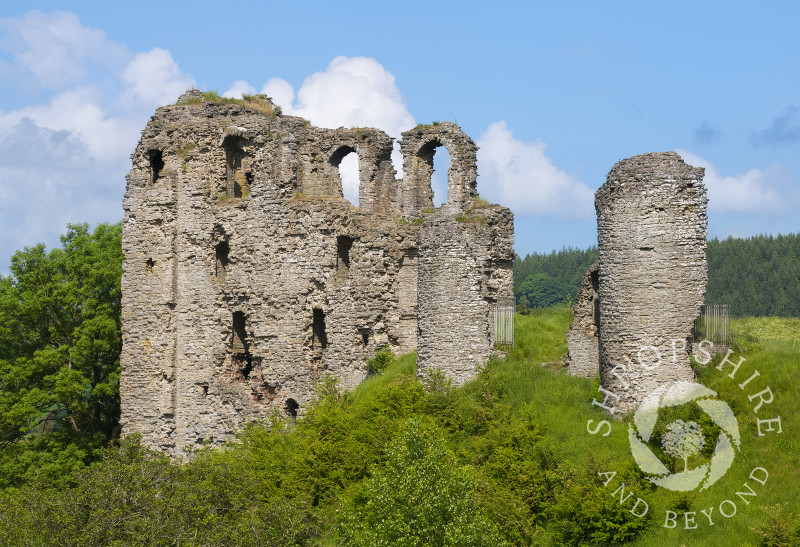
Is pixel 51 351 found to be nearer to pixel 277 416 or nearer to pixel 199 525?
pixel 277 416

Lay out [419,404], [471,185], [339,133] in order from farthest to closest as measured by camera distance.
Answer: [339,133]
[471,185]
[419,404]

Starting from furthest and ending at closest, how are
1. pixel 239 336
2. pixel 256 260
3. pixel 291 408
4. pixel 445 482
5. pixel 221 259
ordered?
pixel 221 259 → pixel 239 336 → pixel 256 260 → pixel 291 408 → pixel 445 482

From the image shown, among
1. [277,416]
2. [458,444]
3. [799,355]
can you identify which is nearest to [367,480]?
[458,444]

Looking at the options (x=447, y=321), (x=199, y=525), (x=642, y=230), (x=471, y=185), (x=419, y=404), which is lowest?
(x=199, y=525)

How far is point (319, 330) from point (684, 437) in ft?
41.5

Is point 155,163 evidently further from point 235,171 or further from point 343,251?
point 343,251

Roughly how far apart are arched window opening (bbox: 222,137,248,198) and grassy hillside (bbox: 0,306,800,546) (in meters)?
8.85

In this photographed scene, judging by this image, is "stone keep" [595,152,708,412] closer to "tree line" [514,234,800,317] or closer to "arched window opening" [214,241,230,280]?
"arched window opening" [214,241,230,280]

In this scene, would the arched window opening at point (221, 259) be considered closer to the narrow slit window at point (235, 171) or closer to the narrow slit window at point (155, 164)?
the narrow slit window at point (235, 171)

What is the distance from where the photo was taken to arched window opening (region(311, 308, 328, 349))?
3222 cm

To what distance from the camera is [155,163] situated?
3516 centimetres

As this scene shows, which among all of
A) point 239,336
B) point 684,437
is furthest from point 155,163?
point 684,437

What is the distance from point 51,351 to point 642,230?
21907 mm

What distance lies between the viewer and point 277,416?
1233 inches
